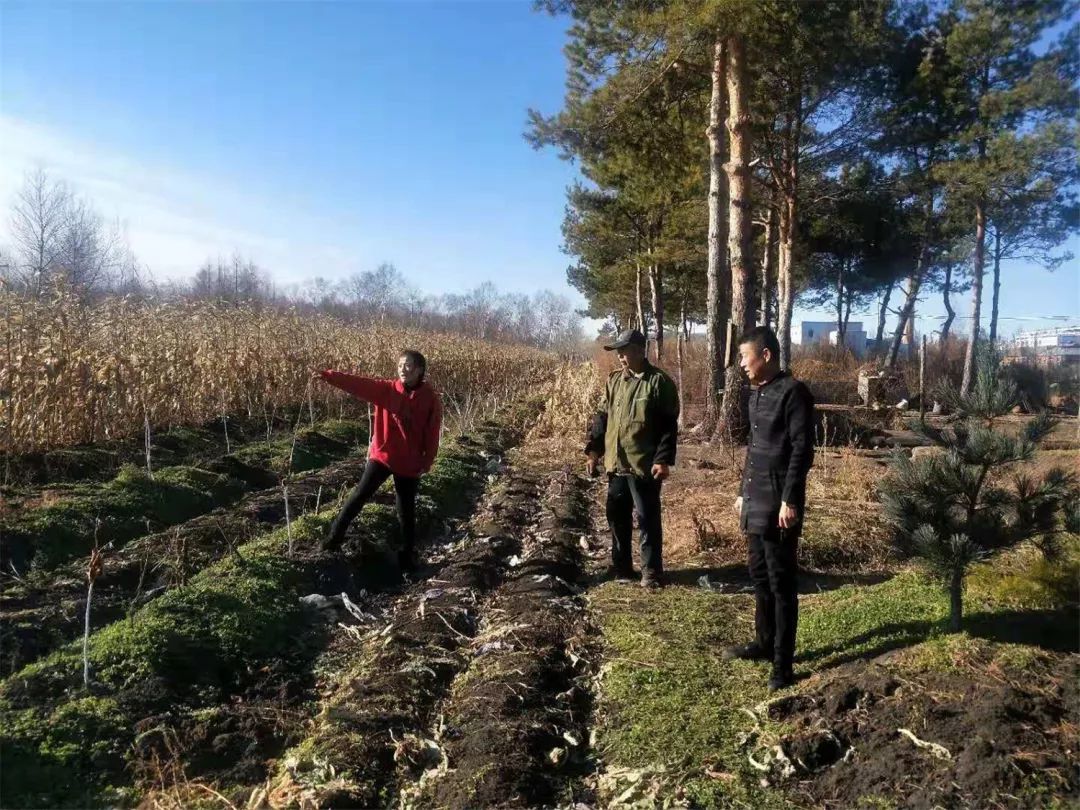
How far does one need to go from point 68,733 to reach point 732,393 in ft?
32.0

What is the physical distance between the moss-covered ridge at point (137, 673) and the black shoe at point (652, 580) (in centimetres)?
242

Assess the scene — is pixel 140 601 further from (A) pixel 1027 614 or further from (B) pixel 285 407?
(B) pixel 285 407

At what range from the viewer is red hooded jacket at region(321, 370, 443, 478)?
621 cm

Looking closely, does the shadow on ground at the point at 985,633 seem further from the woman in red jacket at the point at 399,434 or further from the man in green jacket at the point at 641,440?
the woman in red jacket at the point at 399,434

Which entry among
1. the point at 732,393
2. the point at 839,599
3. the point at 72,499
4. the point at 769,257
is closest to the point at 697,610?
the point at 839,599

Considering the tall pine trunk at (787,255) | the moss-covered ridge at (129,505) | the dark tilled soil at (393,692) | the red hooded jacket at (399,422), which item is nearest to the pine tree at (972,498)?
the dark tilled soil at (393,692)

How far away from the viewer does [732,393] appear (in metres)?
11.8

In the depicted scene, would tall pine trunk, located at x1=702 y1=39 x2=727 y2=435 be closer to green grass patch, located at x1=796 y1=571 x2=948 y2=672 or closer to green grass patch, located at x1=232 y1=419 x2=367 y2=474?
green grass patch, located at x1=232 y1=419 x2=367 y2=474

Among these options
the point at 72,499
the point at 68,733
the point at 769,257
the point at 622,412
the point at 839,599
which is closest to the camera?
the point at 68,733

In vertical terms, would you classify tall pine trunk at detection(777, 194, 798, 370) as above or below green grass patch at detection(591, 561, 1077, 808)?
above

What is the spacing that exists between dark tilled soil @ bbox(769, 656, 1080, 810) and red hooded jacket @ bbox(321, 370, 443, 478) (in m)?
3.43

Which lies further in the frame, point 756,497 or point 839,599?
point 839,599

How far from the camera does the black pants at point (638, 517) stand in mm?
5824

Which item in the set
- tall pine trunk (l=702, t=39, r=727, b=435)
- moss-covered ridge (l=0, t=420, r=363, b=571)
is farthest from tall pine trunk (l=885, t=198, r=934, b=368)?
moss-covered ridge (l=0, t=420, r=363, b=571)
